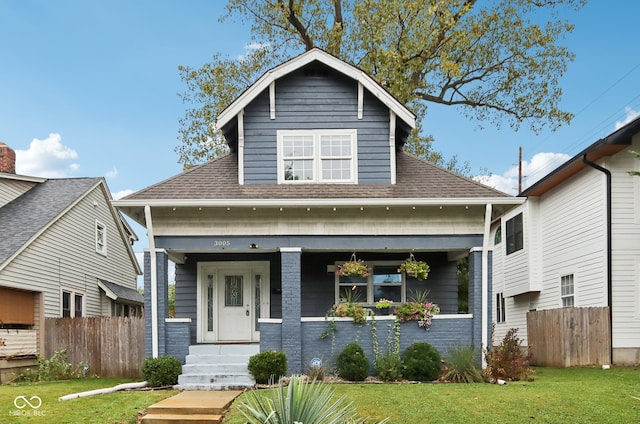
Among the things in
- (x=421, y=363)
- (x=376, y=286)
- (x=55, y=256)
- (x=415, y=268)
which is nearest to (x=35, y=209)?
(x=55, y=256)

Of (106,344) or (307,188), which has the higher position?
(307,188)

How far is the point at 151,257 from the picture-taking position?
14609mm

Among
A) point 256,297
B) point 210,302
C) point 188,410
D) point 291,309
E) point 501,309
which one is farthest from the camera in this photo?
point 501,309

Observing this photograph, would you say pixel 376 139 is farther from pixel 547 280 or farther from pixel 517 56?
pixel 517 56

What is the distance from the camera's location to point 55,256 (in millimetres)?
20641

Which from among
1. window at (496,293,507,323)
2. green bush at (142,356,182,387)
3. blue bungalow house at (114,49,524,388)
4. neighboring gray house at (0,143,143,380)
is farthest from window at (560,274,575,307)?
neighboring gray house at (0,143,143,380)

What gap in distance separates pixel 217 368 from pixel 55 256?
369 inches

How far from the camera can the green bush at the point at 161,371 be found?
13.6 meters

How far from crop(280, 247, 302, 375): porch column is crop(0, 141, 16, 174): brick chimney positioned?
13384mm

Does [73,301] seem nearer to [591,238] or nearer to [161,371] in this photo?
[161,371]

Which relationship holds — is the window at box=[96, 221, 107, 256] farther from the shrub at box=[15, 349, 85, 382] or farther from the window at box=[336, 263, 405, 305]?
the window at box=[336, 263, 405, 305]

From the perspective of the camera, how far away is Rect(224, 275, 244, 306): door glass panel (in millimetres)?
16433

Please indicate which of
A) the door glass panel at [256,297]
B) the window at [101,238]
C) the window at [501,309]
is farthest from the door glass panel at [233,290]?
the window at [501,309]

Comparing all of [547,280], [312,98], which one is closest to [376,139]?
[312,98]
